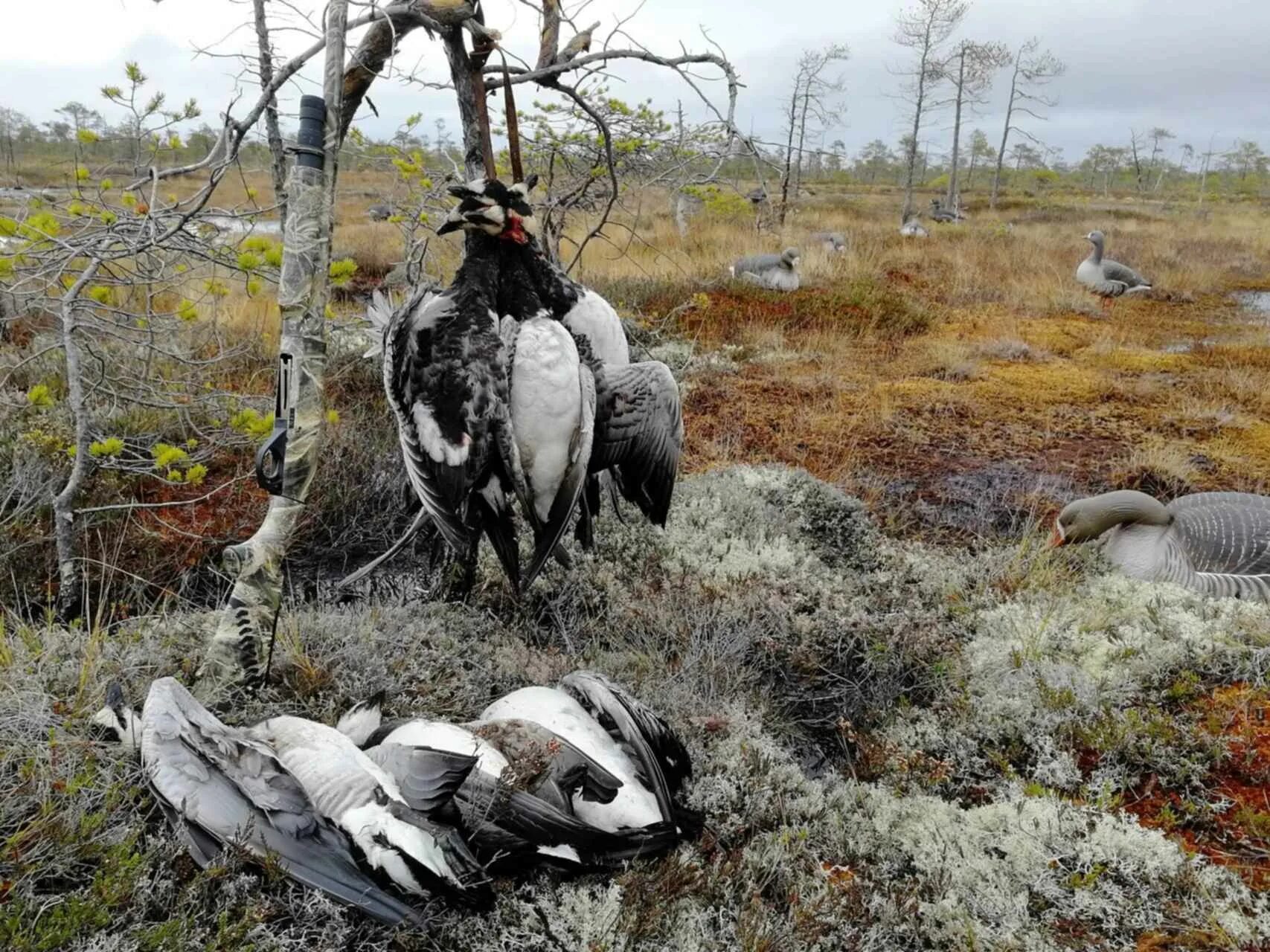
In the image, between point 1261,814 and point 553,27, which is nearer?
point 553,27

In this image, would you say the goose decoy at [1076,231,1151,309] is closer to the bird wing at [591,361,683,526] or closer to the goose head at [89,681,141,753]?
the bird wing at [591,361,683,526]

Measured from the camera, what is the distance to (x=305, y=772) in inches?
74.3

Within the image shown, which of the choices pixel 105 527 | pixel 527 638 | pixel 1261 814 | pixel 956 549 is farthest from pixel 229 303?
Result: pixel 1261 814

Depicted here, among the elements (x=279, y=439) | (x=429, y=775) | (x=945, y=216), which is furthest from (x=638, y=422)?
(x=945, y=216)

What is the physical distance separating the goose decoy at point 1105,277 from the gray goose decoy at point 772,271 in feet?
17.8

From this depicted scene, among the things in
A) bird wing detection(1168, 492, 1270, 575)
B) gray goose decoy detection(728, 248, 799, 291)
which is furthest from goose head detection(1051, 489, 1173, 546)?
gray goose decoy detection(728, 248, 799, 291)

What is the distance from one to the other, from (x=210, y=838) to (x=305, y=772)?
23 centimetres

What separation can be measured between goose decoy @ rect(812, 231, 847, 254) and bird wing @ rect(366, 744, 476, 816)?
13425 millimetres

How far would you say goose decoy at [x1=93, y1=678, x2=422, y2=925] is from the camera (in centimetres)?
173

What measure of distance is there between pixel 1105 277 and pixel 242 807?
14417 mm

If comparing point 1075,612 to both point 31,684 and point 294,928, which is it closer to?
point 294,928

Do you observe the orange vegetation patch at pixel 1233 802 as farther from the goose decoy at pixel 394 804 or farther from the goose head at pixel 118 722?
the goose head at pixel 118 722

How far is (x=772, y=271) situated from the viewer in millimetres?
10609

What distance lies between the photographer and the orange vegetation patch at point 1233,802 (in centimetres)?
238
